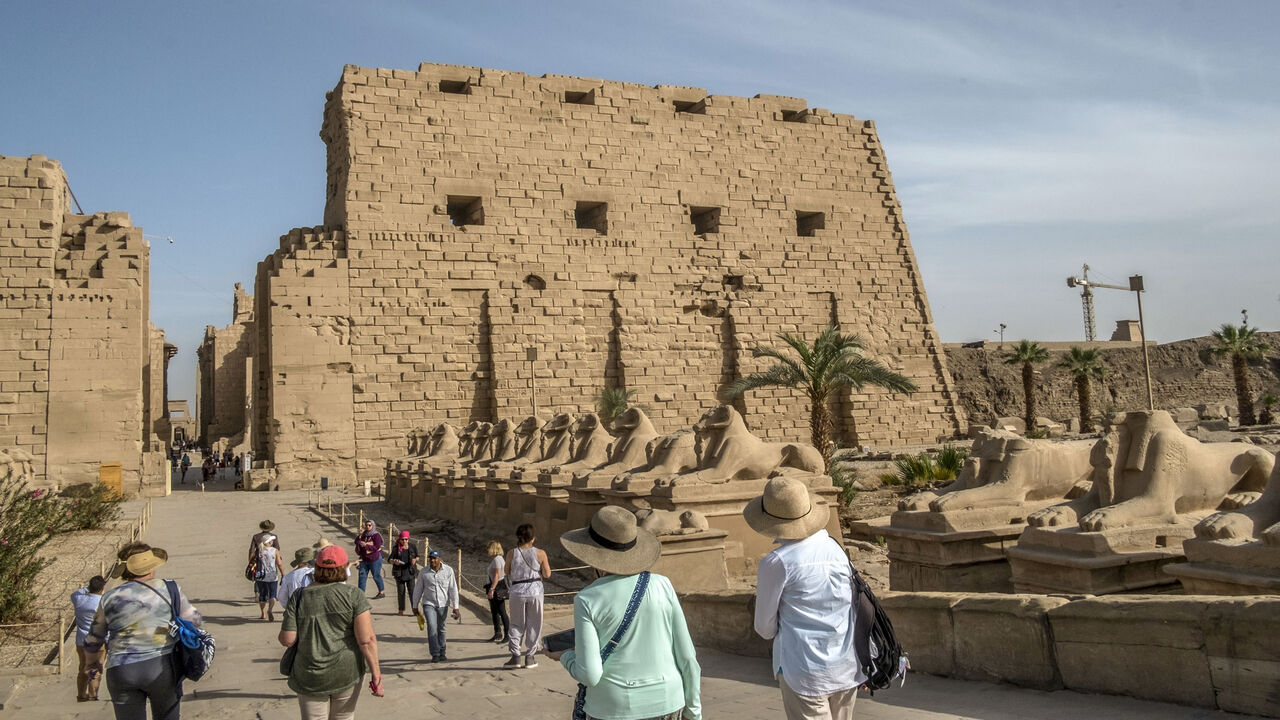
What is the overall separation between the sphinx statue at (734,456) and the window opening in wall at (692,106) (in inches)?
641

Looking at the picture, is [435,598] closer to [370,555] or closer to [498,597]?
[498,597]

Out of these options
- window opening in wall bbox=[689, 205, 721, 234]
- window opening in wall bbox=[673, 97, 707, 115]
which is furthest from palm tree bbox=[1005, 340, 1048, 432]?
window opening in wall bbox=[673, 97, 707, 115]

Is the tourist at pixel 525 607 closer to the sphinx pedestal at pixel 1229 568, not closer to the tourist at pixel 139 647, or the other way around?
the tourist at pixel 139 647

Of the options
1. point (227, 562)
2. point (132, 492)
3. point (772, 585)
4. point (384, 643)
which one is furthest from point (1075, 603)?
point (132, 492)

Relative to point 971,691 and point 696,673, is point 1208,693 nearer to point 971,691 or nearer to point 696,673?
point 971,691

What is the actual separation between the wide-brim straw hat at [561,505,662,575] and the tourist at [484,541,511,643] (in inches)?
152

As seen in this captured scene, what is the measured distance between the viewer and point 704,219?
78.9ft

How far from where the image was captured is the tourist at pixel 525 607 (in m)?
6.06

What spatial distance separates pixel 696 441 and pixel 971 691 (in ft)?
15.9

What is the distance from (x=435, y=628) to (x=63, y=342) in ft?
49.9

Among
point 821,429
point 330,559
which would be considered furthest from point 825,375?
point 330,559

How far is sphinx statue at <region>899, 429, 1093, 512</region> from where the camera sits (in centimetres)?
646

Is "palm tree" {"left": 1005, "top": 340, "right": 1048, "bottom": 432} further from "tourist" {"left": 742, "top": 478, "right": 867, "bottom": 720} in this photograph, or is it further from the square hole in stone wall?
"tourist" {"left": 742, "top": 478, "right": 867, "bottom": 720}

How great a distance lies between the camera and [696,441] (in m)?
8.95
